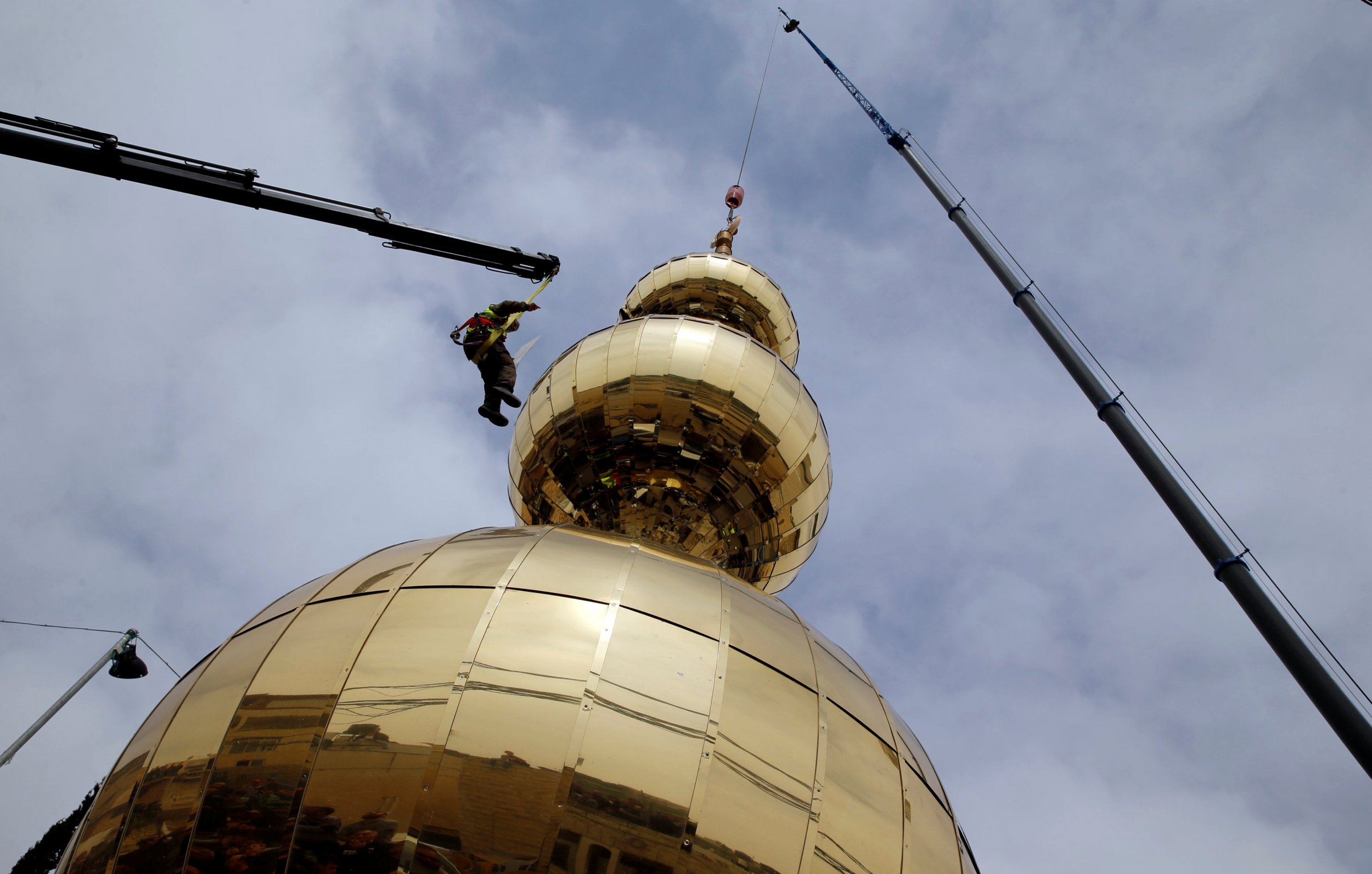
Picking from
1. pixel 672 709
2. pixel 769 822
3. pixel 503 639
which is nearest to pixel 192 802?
pixel 503 639

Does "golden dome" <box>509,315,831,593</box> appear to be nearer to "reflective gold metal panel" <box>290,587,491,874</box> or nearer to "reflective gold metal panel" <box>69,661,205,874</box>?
"reflective gold metal panel" <box>290,587,491,874</box>

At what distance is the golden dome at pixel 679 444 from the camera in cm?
975

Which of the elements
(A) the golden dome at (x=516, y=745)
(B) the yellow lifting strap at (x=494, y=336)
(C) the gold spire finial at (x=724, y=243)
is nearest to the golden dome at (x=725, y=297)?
(C) the gold spire finial at (x=724, y=243)

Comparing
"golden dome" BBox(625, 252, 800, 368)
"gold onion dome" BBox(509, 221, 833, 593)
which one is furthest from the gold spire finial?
"gold onion dome" BBox(509, 221, 833, 593)

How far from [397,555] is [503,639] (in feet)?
5.08

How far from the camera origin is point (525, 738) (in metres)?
4.79

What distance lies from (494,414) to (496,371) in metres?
0.44

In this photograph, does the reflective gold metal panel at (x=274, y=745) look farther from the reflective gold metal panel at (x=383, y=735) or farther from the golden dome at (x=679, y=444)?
the golden dome at (x=679, y=444)

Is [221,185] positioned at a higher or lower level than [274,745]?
higher

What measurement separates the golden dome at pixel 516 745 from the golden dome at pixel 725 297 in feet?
28.5

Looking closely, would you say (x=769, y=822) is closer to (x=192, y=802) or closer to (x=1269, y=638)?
(x=192, y=802)

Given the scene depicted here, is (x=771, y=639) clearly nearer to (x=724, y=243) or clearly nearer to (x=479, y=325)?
(x=479, y=325)

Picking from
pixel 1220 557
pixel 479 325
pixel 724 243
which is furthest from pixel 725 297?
pixel 1220 557

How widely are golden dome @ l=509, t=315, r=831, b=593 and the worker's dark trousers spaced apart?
1.00 meters
